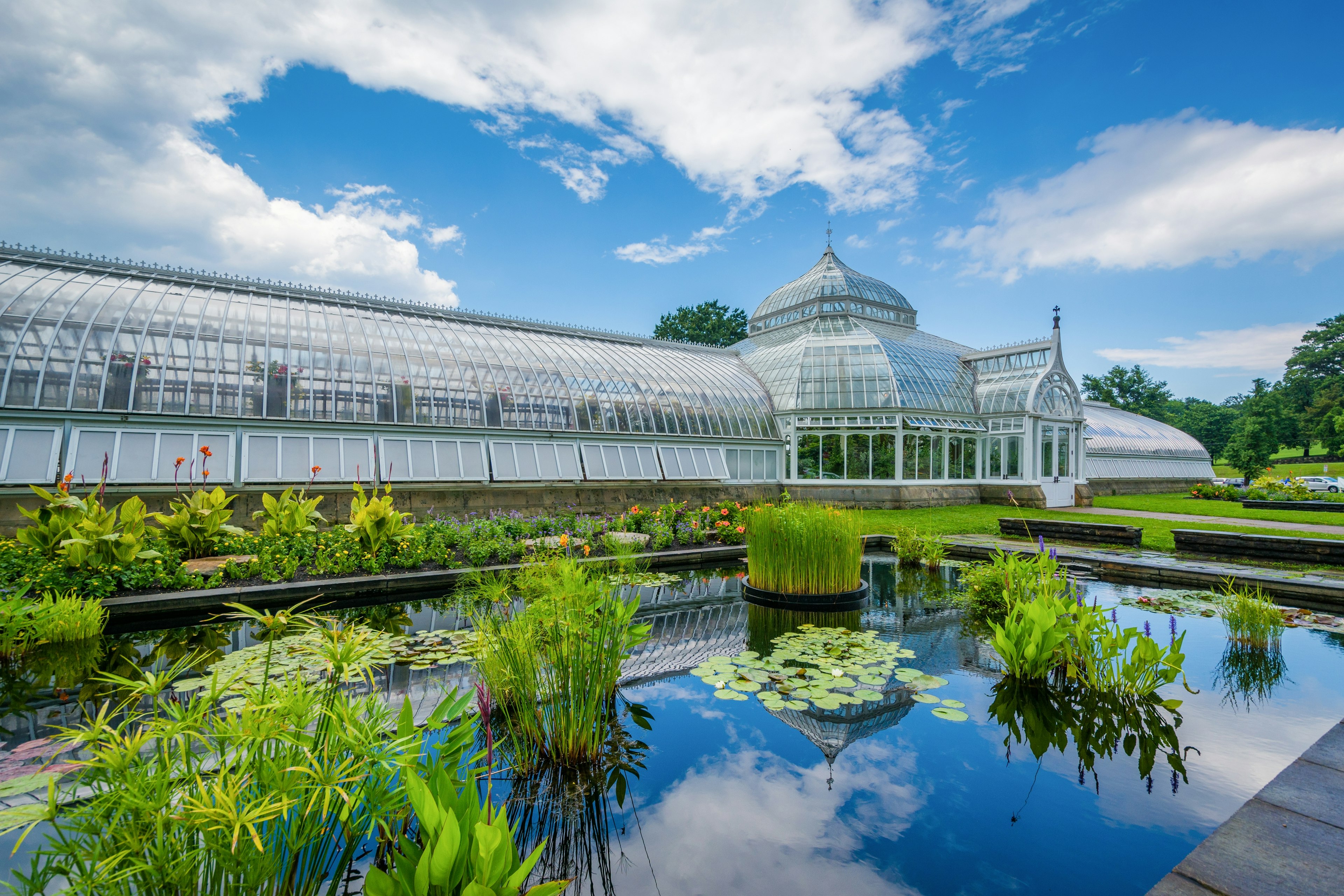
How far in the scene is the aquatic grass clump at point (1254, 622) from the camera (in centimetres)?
573

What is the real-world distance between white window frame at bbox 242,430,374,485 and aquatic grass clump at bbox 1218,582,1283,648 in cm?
1423

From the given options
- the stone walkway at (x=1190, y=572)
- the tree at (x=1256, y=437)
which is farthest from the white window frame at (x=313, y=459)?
the tree at (x=1256, y=437)

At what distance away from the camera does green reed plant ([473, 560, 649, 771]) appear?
3586 mm

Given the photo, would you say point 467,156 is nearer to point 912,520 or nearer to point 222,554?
point 222,554

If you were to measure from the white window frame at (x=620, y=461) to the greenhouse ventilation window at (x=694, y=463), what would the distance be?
1.40 feet

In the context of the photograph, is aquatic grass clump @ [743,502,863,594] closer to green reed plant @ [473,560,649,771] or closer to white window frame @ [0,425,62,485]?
green reed plant @ [473,560,649,771]

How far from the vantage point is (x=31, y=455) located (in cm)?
1066

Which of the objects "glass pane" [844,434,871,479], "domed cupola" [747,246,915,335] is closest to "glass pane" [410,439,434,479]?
"glass pane" [844,434,871,479]

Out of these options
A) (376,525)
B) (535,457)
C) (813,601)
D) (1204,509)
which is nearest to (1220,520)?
(1204,509)

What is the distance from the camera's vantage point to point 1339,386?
4531 centimetres

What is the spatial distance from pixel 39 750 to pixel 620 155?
78.5ft

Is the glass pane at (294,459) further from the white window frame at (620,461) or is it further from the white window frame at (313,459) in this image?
the white window frame at (620,461)

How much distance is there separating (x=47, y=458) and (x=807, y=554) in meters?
14.5

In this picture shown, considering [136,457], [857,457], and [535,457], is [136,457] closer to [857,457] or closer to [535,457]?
[535,457]
